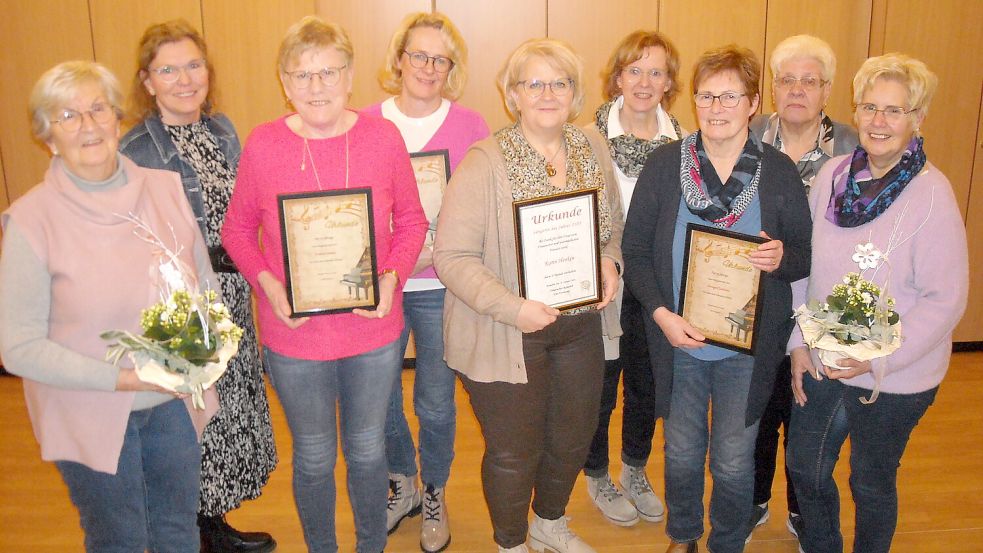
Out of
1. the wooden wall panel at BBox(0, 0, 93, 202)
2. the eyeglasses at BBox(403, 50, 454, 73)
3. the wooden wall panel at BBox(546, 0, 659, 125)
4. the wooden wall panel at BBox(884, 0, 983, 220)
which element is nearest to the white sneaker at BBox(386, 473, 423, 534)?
the eyeglasses at BBox(403, 50, 454, 73)

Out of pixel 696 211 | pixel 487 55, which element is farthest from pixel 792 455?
pixel 487 55

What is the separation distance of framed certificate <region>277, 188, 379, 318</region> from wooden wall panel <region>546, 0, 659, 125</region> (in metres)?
2.90

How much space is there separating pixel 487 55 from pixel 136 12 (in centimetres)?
213

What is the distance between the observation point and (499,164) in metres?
2.18

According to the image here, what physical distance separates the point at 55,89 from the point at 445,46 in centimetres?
131

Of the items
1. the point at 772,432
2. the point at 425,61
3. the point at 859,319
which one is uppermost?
the point at 425,61

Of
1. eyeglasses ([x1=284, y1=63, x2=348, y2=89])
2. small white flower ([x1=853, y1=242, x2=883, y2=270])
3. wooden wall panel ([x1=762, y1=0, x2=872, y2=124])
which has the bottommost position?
small white flower ([x1=853, y1=242, x2=883, y2=270])

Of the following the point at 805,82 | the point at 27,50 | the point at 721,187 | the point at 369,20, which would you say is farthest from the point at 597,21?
the point at 27,50

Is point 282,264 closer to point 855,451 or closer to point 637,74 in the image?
point 637,74

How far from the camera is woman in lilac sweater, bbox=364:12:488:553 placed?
261 centimetres

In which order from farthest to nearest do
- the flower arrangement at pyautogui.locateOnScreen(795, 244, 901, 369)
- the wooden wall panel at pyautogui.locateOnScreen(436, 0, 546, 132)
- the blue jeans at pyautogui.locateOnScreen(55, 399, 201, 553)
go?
the wooden wall panel at pyautogui.locateOnScreen(436, 0, 546, 132) → the flower arrangement at pyautogui.locateOnScreen(795, 244, 901, 369) → the blue jeans at pyautogui.locateOnScreen(55, 399, 201, 553)

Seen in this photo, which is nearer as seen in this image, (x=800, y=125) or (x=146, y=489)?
(x=146, y=489)

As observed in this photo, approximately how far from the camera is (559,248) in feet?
7.23

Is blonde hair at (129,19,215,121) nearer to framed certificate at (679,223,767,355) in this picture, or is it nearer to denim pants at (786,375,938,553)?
framed certificate at (679,223,767,355)
